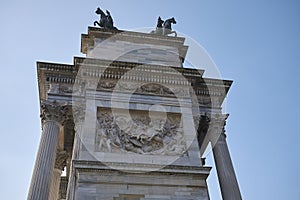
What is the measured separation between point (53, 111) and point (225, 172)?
7.65 metres

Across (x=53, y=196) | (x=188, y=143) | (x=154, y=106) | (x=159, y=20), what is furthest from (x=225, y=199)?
(x=159, y=20)

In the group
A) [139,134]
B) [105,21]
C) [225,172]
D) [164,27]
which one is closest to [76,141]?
[139,134]

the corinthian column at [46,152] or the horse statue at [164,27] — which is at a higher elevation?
the horse statue at [164,27]

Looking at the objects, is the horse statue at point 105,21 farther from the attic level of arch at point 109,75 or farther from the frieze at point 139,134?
the frieze at point 139,134

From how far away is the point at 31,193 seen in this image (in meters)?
11.7

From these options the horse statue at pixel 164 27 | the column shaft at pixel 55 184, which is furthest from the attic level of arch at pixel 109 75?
the horse statue at pixel 164 27

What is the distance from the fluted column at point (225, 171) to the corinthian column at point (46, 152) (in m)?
6.72

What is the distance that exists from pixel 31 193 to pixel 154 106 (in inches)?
258

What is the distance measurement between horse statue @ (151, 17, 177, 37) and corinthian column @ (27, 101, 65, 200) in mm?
9266

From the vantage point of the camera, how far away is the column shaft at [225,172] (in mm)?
13484

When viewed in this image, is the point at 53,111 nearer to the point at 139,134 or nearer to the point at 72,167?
the point at 72,167

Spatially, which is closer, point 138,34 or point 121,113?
point 121,113

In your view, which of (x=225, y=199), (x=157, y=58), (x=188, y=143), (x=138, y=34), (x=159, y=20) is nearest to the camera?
(x=225, y=199)

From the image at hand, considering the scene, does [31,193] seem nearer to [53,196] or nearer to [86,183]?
[86,183]
